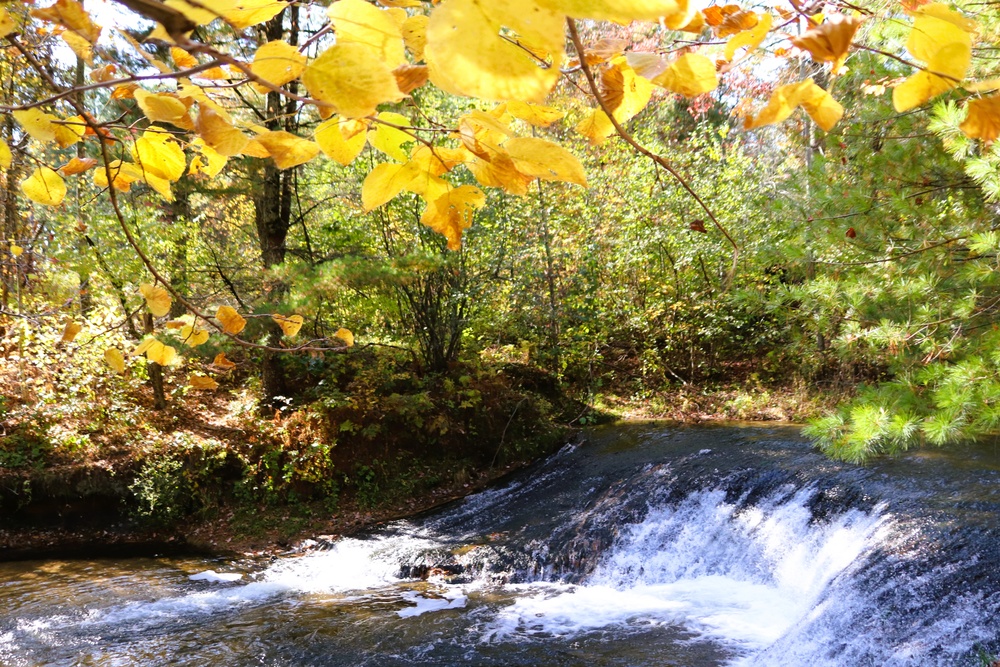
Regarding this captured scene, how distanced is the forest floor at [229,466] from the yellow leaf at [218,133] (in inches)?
243

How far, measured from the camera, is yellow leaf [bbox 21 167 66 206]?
0.86 meters

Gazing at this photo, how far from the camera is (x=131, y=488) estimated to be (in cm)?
632

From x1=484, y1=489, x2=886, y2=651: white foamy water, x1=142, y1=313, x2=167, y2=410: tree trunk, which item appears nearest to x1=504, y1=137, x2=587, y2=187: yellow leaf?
x1=484, y1=489, x2=886, y2=651: white foamy water

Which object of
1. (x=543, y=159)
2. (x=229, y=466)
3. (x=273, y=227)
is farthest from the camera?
(x=273, y=227)

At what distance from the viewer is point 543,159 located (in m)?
0.50

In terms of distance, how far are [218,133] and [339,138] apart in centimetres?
10

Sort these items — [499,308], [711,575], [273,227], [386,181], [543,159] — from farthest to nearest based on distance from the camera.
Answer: [499,308] < [273,227] < [711,575] < [386,181] < [543,159]

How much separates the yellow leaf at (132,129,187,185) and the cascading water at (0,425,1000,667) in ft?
12.0

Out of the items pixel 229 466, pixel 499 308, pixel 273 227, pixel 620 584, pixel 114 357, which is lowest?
pixel 620 584

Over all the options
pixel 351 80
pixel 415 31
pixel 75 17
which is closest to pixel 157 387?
pixel 75 17

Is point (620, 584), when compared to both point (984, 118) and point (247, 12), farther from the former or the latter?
point (247, 12)

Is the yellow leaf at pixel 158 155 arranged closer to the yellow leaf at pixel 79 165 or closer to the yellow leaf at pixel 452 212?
the yellow leaf at pixel 79 165

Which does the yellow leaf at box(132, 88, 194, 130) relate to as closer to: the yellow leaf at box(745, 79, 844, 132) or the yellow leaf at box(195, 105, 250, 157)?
the yellow leaf at box(195, 105, 250, 157)

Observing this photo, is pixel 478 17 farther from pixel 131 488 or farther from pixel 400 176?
pixel 131 488
